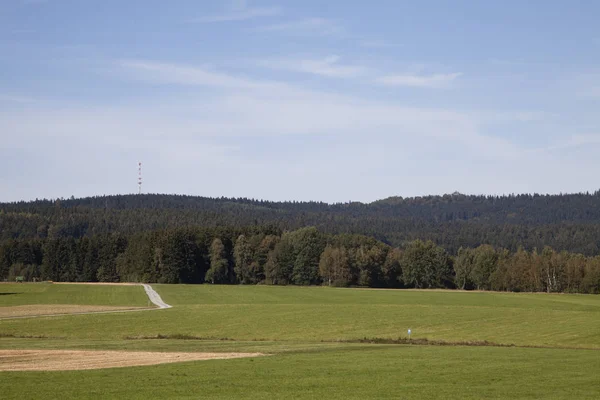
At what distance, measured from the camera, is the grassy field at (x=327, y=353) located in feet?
88.5

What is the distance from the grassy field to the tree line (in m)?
60.3

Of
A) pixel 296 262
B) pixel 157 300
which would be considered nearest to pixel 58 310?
pixel 157 300

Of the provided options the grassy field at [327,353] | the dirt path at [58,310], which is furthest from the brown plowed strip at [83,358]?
the dirt path at [58,310]

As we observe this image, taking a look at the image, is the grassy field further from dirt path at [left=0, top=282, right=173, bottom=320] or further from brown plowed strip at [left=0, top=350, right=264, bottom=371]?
dirt path at [left=0, top=282, right=173, bottom=320]

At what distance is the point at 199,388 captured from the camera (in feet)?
90.0

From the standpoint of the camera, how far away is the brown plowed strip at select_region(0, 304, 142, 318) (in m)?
76.1

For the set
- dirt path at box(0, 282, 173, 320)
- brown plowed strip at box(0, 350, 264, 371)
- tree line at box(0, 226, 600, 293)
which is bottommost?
dirt path at box(0, 282, 173, 320)

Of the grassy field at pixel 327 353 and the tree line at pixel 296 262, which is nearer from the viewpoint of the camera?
the grassy field at pixel 327 353

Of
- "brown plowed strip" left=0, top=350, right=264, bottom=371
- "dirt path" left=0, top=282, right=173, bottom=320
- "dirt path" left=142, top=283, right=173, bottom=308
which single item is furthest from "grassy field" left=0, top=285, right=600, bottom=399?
"dirt path" left=142, top=283, right=173, bottom=308

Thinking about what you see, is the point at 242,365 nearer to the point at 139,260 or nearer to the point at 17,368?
the point at 17,368

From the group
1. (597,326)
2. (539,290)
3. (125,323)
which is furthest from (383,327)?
(539,290)

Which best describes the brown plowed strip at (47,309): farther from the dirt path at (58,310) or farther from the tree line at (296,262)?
the tree line at (296,262)

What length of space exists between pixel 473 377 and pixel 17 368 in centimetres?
2006

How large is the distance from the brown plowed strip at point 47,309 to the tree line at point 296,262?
69.2 metres
